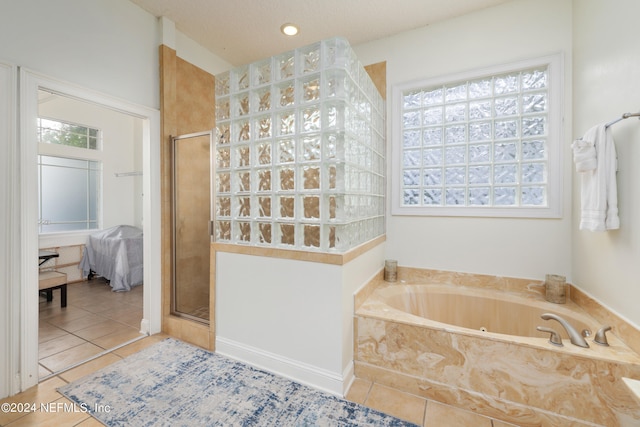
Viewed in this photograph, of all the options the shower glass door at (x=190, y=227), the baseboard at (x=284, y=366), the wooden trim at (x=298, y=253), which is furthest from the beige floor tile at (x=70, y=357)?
the wooden trim at (x=298, y=253)

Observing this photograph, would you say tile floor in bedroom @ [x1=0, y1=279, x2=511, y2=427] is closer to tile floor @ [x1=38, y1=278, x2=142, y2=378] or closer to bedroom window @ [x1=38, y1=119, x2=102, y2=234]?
tile floor @ [x1=38, y1=278, x2=142, y2=378]

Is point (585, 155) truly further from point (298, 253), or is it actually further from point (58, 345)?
point (58, 345)

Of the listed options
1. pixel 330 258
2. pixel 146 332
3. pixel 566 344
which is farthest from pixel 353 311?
pixel 146 332

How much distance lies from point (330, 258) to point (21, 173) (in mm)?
1914

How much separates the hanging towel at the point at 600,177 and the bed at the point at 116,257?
466 cm

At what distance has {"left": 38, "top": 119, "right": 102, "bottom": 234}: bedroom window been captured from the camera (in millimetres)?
3807

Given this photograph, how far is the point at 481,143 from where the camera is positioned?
223cm

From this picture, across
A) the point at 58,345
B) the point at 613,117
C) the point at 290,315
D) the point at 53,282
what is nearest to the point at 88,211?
the point at 53,282

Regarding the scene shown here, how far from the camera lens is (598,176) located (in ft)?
4.94

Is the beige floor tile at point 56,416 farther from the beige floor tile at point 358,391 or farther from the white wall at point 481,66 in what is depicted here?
the white wall at point 481,66

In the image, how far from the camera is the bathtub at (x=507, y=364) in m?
1.28

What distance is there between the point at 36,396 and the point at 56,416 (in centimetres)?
29

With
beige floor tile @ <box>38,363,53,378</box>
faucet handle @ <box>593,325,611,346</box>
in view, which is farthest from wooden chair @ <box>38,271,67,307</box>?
faucet handle @ <box>593,325,611,346</box>

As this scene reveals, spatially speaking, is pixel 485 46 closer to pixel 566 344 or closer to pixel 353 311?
pixel 566 344
